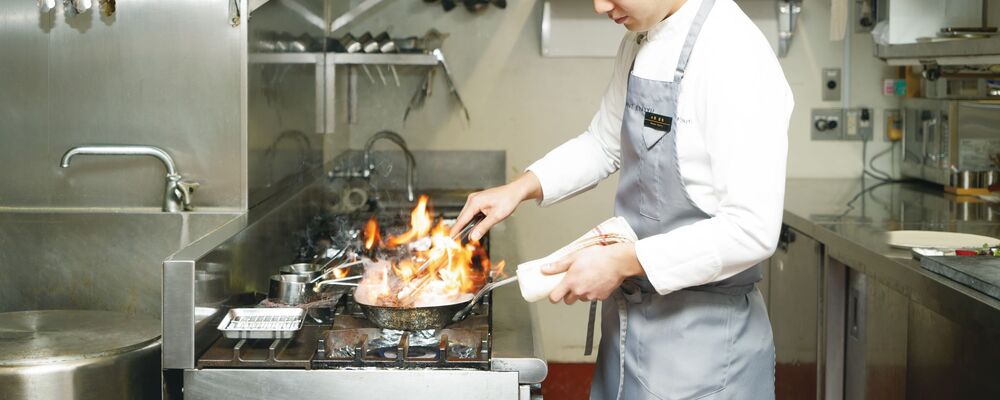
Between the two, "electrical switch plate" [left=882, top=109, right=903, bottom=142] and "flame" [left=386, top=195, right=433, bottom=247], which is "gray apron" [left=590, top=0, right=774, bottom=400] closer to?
"flame" [left=386, top=195, right=433, bottom=247]

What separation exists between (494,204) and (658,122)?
0.42 m

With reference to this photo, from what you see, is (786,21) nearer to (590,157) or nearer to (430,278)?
(590,157)

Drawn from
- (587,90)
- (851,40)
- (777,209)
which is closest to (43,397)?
(777,209)

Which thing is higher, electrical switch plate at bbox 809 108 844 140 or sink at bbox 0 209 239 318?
electrical switch plate at bbox 809 108 844 140

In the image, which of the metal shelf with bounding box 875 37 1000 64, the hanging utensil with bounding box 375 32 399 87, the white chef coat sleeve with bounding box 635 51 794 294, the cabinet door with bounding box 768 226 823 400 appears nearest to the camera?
the white chef coat sleeve with bounding box 635 51 794 294

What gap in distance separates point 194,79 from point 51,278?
23.5 inches

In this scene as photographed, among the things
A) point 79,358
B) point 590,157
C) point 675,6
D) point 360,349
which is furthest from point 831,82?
point 79,358

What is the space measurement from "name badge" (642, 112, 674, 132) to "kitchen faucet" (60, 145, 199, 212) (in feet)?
3.78

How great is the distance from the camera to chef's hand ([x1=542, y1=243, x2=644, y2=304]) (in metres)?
1.67

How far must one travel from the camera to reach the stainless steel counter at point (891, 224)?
218 cm

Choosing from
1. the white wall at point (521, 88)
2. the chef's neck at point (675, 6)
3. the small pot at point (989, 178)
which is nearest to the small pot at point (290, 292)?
the chef's neck at point (675, 6)

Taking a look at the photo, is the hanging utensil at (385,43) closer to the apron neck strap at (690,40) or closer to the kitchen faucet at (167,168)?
the kitchen faucet at (167,168)

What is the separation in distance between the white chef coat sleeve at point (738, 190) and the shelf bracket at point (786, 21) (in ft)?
8.85

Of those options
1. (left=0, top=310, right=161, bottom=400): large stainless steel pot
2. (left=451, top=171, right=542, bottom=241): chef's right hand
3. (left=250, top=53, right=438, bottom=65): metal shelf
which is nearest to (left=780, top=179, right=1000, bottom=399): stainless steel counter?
(left=451, top=171, right=542, bottom=241): chef's right hand
